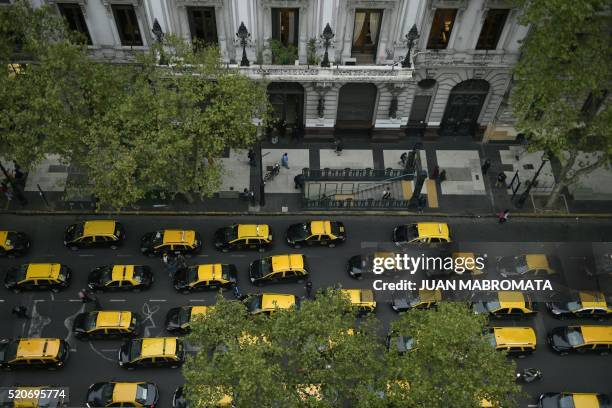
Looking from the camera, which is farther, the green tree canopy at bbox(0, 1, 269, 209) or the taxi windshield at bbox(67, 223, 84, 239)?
the taxi windshield at bbox(67, 223, 84, 239)

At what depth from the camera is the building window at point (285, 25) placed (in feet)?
168

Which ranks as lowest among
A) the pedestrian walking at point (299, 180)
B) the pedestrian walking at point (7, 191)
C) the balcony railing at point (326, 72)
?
the pedestrian walking at point (7, 191)

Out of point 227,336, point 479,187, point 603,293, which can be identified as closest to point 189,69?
point 227,336

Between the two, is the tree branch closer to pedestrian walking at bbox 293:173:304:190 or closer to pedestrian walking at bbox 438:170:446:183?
pedestrian walking at bbox 438:170:446:183

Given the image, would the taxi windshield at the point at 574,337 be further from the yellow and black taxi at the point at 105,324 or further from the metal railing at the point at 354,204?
the yellow and black taxi at the point at 105,324

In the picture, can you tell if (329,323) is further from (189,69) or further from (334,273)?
(189,69)

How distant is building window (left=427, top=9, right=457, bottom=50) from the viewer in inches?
2032

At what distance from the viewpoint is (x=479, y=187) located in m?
59.7

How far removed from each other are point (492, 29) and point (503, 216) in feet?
53.1

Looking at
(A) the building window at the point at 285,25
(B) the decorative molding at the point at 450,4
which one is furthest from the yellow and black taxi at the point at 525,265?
(A) the building window at the point at 285,25

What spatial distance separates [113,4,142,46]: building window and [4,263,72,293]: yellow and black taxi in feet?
63.8

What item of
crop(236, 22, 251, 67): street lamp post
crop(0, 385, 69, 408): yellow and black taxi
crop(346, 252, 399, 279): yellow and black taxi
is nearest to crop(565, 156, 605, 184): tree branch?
crop(346, 252, 399, 279): yellow and black taxi

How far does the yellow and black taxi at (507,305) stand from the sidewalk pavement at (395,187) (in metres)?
9.79

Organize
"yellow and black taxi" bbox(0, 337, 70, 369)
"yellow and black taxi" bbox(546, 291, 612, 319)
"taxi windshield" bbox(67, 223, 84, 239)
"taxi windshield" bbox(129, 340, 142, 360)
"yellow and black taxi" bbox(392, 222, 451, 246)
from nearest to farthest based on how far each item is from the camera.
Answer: "yellow and black taxi" bbox(0, 337, 70, 369), "taxi windshield" bbox(129, 340, 142, 360), "yellow and black taxi" bbox(546, 291, 612, 319), "taxi windshield" bbox(67, 223, 84, 239), "yellow and black taxi" bbox(392, 222, 451, 246)
